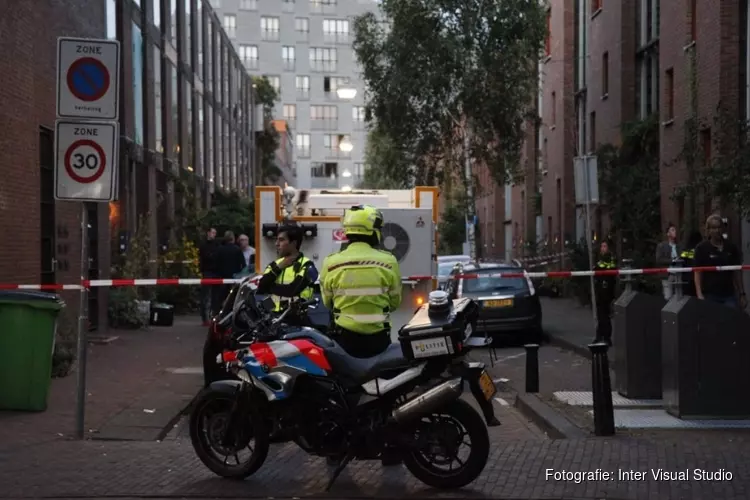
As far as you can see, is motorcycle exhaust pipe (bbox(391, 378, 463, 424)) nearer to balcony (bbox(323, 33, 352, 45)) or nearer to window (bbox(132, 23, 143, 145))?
window (bbox(132, 23, 143, 145))

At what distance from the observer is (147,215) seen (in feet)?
83.1

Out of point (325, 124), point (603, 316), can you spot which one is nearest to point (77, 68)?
point (603, 316)

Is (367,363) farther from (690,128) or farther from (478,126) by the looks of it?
(478,126)

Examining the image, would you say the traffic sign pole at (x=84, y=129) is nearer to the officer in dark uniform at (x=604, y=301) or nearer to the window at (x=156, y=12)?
the officer in dark uniform at (x=604, y=301)

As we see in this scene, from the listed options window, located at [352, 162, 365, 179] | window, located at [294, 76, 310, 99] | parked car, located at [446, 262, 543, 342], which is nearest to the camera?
parked car, located at [446, 262, 543, 342]

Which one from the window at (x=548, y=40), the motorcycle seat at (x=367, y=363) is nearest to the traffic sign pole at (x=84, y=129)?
the motorcycle seat at (x=367, y=363)

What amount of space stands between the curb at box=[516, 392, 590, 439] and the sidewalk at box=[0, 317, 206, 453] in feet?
11.1

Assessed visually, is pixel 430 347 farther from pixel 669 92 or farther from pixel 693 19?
pixel 669 92

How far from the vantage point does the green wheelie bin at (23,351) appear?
397 inches

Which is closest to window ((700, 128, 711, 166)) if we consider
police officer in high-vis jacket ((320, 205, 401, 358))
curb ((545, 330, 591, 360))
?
curb ((545, 330, 591, 360))

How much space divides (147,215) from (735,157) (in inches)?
541

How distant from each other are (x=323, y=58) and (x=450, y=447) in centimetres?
8999

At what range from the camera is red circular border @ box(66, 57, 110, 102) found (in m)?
9.16

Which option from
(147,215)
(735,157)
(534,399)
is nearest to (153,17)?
(147,215)
